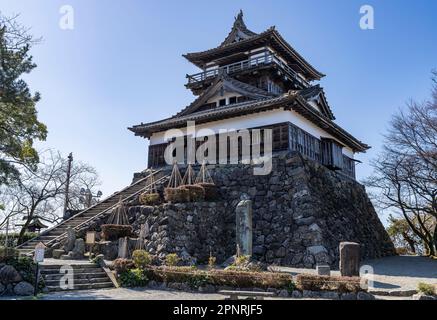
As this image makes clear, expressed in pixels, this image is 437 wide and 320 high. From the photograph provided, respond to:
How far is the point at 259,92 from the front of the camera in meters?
23.0

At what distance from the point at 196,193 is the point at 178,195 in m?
0.94

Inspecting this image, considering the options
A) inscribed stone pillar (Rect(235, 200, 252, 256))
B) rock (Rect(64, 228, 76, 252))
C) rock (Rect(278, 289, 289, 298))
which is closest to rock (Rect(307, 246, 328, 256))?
inscribed stone pillar (Rect(235, 200, 252, 256))

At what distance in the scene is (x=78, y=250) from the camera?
16172 mm

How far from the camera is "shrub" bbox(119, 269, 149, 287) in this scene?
12.5m

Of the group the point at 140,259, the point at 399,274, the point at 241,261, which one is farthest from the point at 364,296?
the point at 140,259

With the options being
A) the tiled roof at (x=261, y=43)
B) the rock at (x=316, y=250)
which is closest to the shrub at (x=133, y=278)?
the rock at (x=316, y=250)

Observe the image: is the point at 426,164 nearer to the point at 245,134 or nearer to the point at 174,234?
the point at 245,134

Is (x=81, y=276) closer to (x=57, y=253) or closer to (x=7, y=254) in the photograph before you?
(x=7, y=254)

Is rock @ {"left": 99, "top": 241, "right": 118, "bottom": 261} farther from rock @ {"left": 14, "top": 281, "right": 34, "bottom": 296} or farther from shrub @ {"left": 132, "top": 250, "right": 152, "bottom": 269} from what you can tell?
rock @ {"left": 14, "top": 281, "right": 34, "bottom": 296}

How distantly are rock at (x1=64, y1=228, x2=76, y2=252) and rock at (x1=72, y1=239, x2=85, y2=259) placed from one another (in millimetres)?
386

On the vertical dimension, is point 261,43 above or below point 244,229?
above

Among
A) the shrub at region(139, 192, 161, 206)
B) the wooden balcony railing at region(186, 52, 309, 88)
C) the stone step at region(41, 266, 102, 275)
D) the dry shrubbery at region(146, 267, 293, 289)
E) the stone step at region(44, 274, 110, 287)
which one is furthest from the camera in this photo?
the wooden balcony railing at region(186, 52, 309, 88)
